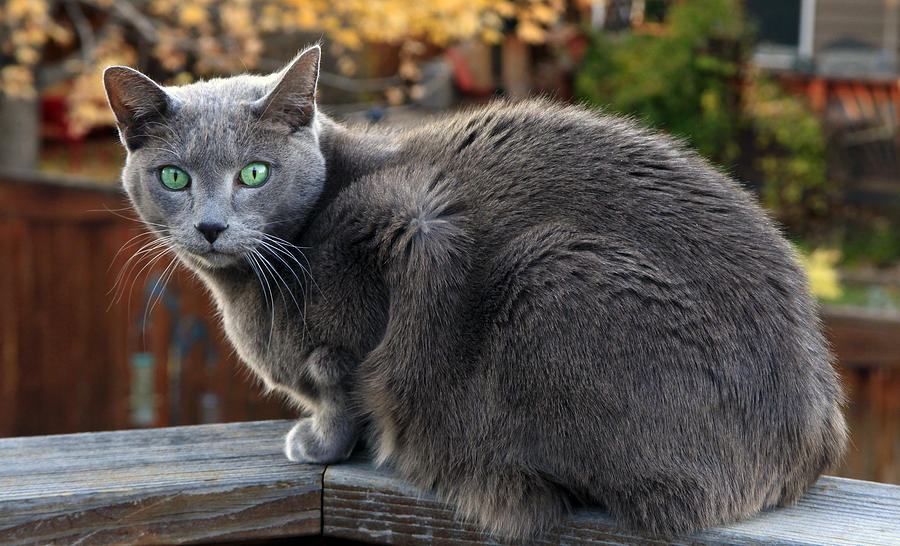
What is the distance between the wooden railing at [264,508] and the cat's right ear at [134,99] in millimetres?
620

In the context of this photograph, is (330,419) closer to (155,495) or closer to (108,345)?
(155,495)

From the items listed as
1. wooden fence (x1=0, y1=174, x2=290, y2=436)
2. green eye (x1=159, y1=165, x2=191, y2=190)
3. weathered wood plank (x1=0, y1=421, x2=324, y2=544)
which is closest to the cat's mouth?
green eye (x1=159, y1=165, x2=191, y2=190)

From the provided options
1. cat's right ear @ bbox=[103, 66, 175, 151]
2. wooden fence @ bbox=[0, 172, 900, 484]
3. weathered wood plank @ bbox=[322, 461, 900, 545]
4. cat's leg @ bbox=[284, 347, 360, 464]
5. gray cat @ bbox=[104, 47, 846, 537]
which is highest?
cat's right ear @ bbox=[103, 66, 175, 151]

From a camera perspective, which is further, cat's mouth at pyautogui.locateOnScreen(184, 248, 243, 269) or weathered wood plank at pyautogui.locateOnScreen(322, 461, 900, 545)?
cat's mouth at pyautogui.locateOnScreen(184, 248, 243, 269)

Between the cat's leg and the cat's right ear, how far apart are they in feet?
1.78

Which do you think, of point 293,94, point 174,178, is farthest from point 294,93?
point 174,178

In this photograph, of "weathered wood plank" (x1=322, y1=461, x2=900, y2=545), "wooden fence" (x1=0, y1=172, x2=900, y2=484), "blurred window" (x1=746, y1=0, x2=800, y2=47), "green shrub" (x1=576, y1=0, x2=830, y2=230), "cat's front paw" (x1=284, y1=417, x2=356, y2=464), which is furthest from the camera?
"blurred window" (x1=746, y1=0, x2=800, y2=47)

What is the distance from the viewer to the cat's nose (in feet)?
5.48

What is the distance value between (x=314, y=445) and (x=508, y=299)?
0.44 meters

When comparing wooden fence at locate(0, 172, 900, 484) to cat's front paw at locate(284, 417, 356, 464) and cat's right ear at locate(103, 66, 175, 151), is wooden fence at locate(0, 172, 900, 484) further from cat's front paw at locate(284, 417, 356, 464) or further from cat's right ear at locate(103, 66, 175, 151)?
cat's front paw at locate(284, 417, 356, 464)

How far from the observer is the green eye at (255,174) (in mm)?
1736

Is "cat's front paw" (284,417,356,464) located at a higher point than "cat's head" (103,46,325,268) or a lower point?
lower

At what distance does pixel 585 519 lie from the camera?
1.43 m

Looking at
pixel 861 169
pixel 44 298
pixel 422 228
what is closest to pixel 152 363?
pixel 44 298
